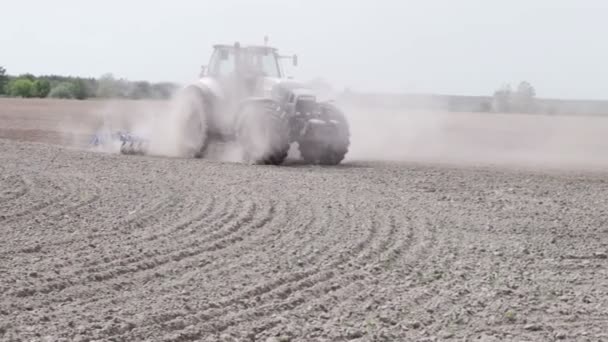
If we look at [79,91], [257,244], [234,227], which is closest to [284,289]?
[257,244]

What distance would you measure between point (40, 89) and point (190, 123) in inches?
1936

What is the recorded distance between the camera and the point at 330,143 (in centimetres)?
1783

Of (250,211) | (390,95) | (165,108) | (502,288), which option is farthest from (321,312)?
(390,95)

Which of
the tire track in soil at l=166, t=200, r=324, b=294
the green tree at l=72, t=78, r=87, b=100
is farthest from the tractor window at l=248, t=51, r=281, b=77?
the green tree at l=72, t=78, r=87, b=100

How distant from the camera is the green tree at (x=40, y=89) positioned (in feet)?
212

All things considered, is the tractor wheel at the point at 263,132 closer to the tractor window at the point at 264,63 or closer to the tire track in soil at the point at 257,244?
the tractor window at the point at 264,63

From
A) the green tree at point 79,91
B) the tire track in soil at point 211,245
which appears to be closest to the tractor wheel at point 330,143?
the tire track in soil at point 211,245

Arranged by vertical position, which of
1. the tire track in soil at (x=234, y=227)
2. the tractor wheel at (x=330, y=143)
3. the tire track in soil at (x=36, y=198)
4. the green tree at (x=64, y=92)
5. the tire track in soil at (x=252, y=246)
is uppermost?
the green tree at (x=64, y=92)

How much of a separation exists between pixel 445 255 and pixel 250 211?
3.09 metres

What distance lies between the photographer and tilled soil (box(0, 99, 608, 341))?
6.29m

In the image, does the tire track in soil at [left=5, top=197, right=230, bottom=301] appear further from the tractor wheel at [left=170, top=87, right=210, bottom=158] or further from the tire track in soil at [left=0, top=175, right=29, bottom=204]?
the tractor wheel at [left=170, top=87, right=210, bottom=158]

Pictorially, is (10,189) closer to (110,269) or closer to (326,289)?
(110,269)

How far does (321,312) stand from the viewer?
261 inches

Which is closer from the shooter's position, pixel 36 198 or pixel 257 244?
pixel 257 244
